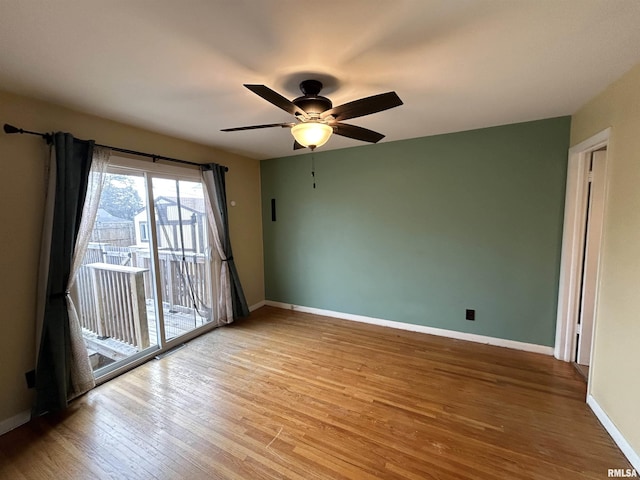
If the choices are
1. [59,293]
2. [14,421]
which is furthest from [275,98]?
[14,421]

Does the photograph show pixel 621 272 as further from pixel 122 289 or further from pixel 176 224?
pixel 122 289

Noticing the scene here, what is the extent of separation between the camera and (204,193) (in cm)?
345

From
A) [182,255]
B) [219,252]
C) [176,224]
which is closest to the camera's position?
[176,224]

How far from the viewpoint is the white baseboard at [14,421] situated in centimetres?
193

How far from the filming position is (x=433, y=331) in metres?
3.38

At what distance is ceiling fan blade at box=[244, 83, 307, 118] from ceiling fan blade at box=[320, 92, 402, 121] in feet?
0.57

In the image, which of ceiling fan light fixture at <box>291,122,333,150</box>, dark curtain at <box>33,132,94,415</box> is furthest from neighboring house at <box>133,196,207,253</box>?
ceiling fan light fixture at <box>291,122,333,150</box>

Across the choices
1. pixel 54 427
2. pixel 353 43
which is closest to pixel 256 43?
pixel 353 43

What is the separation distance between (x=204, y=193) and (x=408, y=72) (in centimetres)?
271

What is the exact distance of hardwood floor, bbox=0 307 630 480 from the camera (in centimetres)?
163

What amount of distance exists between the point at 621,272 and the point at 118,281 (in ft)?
13.9

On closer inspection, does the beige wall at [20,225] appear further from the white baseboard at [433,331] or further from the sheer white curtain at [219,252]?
the white baseboard at [433,331]

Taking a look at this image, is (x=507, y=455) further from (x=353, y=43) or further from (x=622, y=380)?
(x=353, y=43)

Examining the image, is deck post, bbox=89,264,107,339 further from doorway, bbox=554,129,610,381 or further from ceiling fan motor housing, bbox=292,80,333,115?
doorway, bbox=554,129,610,381
